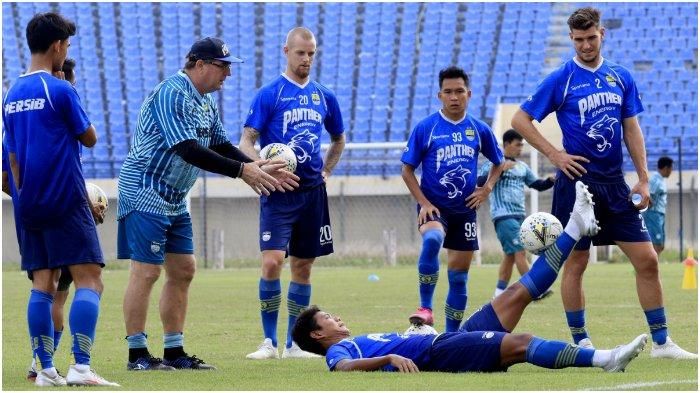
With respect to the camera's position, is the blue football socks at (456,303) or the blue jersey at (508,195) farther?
the blue jersey at (508,195)

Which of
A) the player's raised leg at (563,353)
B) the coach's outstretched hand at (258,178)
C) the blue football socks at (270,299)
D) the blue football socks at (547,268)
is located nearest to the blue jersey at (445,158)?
the blue football socks at (270,299)

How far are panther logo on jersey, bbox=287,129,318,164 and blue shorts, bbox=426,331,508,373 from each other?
119 inches

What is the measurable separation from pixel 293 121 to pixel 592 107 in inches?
98.4

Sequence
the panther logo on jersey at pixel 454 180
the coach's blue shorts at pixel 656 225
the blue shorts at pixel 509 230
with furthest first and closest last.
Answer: the coach's blue shorts at pixel 656 225
the blue shorts at pixel 509 230
the panther logo on jersey at pixel 454 180

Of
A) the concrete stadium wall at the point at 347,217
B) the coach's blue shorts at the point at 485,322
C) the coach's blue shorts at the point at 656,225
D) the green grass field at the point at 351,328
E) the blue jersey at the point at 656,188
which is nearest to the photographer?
the green grass field at the point at 351,328

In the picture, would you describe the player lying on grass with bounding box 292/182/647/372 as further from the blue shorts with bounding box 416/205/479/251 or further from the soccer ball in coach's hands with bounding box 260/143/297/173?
the blue shorts with bounding box 416/205/479/251

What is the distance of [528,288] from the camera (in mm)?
7801

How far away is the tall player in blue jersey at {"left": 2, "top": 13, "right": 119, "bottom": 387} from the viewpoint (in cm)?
699

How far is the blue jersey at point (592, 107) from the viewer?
28.6 feet

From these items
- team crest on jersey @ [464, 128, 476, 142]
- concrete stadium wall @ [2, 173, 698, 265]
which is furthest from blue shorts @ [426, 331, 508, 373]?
concrete stadium wall @ [2, 173, 698, 265]

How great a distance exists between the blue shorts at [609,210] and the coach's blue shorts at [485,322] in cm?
123

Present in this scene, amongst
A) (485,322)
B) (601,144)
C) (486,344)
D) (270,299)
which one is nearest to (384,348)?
(486,344)

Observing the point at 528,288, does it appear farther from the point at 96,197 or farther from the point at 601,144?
the point at 96,197

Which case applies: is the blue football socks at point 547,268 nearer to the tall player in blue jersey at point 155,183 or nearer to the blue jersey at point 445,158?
the tall player in blue jersey at point 155,183
